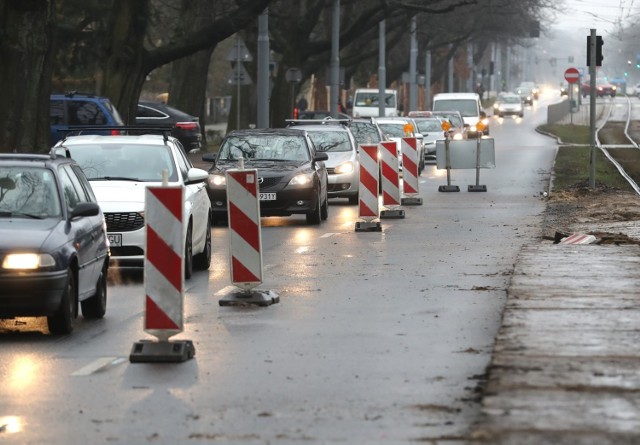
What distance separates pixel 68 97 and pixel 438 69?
8098 cm

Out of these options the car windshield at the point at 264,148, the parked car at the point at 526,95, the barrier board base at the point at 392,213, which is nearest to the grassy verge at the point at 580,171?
the barrier board base at the point at 392,213

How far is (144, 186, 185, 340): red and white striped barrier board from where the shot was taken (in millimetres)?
11117

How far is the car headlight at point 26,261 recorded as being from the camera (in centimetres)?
1203

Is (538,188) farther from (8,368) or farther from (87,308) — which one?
(8,368)

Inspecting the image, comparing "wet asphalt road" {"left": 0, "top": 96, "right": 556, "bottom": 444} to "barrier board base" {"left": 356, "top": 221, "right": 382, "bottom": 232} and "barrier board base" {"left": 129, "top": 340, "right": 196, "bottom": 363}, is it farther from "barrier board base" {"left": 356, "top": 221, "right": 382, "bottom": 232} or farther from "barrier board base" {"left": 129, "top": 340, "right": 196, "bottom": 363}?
"barrier board base" {"left": 356, "top": 221, "right": 382, "bottom": 232}

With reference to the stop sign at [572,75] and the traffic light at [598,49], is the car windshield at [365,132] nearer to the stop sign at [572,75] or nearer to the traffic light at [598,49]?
the traffic light at [598,49]

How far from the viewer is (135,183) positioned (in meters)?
17.8

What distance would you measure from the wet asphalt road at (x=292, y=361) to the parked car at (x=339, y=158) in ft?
33.7

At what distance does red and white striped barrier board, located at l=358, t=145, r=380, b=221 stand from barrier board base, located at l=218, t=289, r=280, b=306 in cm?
876

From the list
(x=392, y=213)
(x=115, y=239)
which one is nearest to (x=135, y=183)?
(x=115, y=239)

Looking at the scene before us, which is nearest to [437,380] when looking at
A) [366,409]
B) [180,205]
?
[366,409]

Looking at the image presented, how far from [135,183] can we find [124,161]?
682 mm

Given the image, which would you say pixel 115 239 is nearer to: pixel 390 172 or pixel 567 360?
pixel 567 360

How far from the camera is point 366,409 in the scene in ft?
29.4
